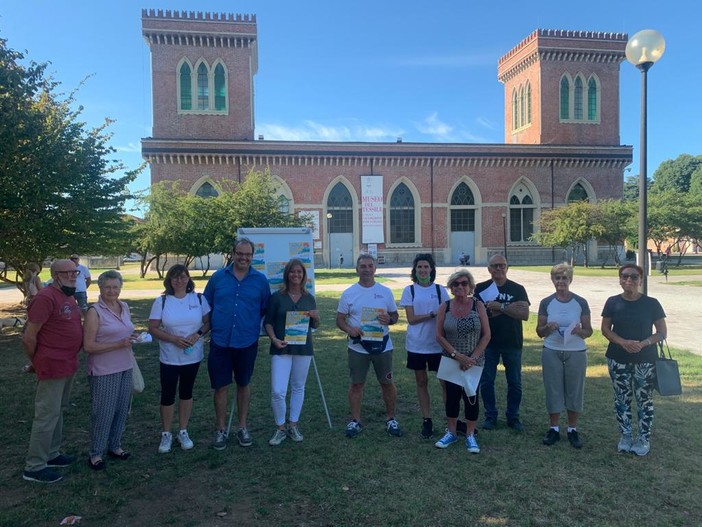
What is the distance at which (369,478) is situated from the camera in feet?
13.6

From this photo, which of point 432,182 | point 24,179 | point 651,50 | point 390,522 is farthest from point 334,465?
point 432,182

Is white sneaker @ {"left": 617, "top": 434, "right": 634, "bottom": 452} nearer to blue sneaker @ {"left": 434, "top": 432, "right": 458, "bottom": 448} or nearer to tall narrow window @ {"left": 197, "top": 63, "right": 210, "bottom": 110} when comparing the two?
blue sneaker @ {"left": 434, "top": 432, "right": 458, "bottom": 448}

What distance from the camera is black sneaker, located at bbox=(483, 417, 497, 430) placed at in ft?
17.2

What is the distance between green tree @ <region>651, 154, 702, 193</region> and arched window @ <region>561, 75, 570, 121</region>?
114 feet

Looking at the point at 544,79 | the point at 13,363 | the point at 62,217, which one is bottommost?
the point at 13,363

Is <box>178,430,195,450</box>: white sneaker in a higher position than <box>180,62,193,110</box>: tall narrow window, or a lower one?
lower

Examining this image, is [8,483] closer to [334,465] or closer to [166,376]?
[166,376]

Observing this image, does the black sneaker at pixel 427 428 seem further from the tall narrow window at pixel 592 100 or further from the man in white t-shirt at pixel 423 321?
the tall narrow window at pixel 592 100

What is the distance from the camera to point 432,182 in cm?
4200

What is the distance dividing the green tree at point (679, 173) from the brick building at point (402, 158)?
34.8m

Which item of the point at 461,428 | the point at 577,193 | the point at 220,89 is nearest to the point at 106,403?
the point at 461,428

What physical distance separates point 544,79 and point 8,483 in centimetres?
4887

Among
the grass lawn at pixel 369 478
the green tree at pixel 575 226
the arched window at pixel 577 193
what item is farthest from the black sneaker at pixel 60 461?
the arched window at pixel 577 193

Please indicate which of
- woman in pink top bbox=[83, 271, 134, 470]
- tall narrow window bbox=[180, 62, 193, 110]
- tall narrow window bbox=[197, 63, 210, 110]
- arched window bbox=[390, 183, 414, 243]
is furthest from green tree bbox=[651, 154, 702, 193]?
woman in pink top bbox=[83, 271, 134, 470]
